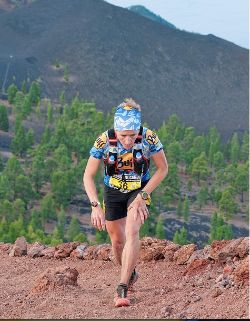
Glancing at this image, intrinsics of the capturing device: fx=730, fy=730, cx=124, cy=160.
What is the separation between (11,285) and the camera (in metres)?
8.03

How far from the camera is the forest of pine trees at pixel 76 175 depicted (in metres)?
42.0

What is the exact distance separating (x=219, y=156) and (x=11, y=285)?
51.8 meters

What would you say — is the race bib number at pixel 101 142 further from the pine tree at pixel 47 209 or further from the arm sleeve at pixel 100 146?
the pine tree at pixel 47 209

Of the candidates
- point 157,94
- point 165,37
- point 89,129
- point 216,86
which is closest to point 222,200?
point 89,129

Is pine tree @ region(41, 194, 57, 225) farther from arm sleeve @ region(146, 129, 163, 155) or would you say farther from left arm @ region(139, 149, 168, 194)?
arm sleeve @ region(146, 129, 163, 155)

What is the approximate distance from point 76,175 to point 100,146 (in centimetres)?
4508

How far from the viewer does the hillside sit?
299ft

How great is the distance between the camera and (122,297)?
6.23m

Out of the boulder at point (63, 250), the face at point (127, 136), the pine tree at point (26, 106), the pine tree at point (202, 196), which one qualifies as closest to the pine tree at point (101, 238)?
the pine tree at point (202, 196)

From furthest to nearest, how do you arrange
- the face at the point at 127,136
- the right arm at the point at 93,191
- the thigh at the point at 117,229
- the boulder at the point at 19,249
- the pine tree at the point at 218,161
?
the pine tree at the point at 218,161, the boulder at the point at 19,249, the thigh at the point at 117,229, the right arm at the point at 93,191, the face at the point at 127,136

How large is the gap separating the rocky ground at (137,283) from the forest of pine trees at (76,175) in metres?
24.3

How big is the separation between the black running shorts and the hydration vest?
0.23 metres

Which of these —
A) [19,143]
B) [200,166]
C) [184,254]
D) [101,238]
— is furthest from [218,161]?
[184,254]

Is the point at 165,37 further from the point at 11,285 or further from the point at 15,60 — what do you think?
the point at 11,285
